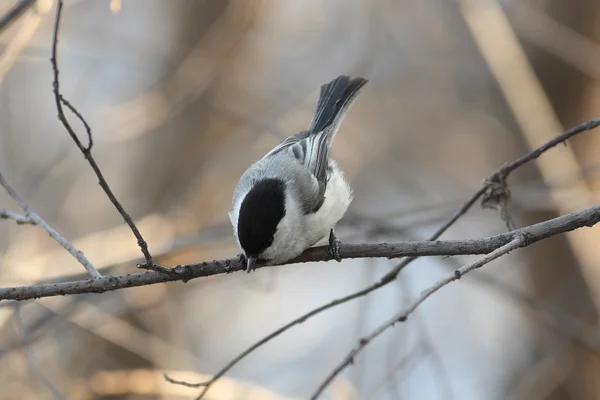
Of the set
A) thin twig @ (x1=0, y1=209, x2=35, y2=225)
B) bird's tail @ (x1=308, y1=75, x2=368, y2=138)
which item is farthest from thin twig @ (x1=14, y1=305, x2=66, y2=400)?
bird's tail @ (x1=308, y1=75, x2=368, y2=138)

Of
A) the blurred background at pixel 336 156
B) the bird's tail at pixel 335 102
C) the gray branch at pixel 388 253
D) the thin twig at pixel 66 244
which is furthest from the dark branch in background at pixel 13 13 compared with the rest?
the bird's tail at pixel 335 102

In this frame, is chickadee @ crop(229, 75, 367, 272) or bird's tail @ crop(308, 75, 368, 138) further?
bird's tail @ crop(308, 75, 368, 138)

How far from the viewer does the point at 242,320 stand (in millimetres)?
5617

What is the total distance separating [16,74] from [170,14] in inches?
52.3

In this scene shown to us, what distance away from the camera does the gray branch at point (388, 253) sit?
1.66 metres

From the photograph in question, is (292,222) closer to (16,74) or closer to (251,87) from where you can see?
(251,87)

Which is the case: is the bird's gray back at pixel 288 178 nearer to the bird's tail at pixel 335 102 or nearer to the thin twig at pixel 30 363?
the bird's tail at pixel 335 102

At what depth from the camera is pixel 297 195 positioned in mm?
2455

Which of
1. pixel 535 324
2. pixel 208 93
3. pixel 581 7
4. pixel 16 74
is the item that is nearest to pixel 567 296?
pixel 535 324

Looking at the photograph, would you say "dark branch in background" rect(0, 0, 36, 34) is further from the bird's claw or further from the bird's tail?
the bird's tail

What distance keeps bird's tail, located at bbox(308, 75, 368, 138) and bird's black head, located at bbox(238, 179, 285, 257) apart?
83cm

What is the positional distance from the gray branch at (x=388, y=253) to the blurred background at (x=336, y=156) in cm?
99

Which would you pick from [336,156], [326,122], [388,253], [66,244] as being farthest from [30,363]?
[336,156]

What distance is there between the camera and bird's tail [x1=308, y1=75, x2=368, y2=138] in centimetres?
303
